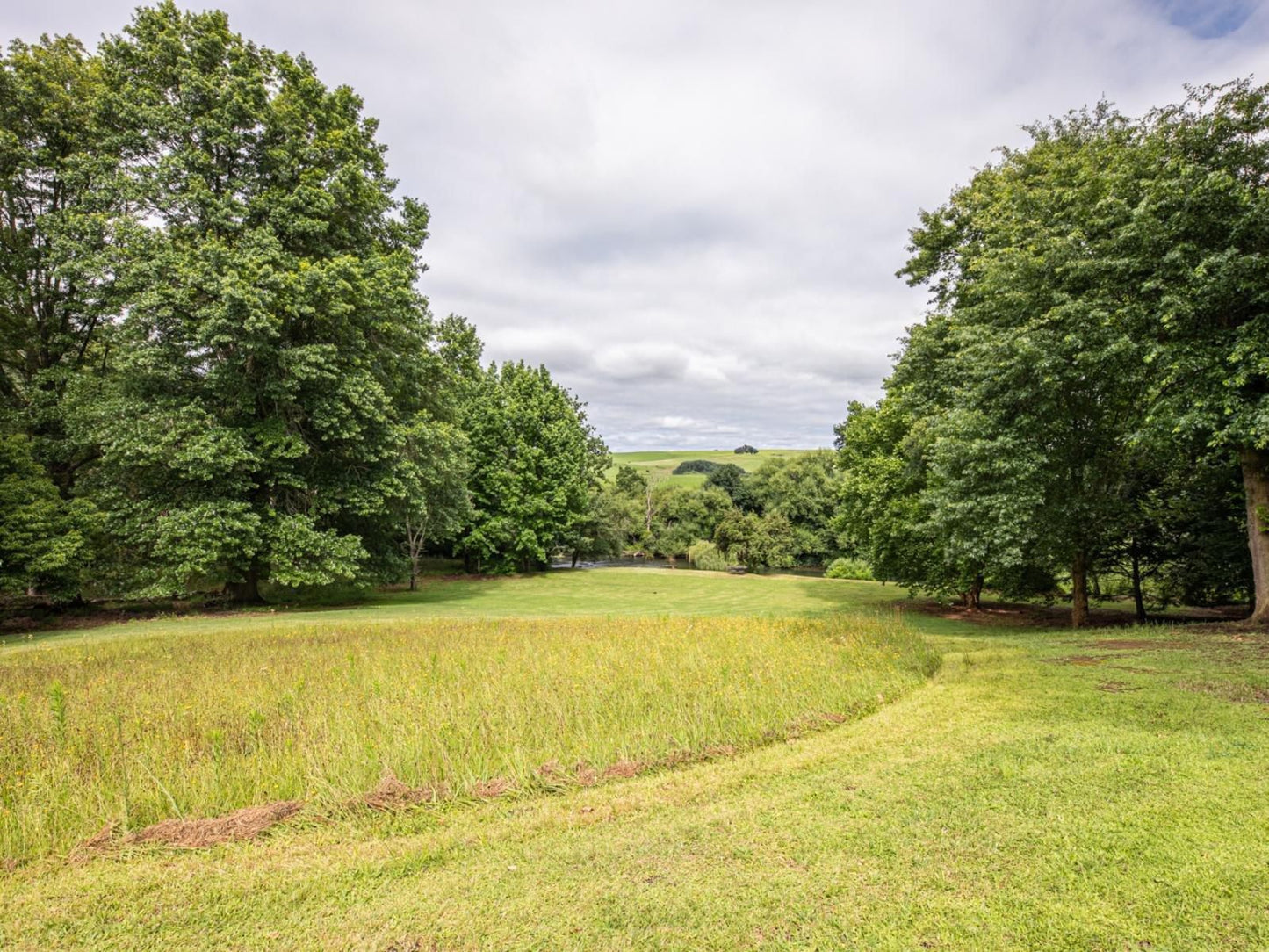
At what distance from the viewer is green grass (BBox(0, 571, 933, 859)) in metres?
5.09

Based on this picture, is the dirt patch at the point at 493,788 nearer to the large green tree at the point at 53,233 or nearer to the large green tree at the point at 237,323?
the large green tree at the point at 237,323

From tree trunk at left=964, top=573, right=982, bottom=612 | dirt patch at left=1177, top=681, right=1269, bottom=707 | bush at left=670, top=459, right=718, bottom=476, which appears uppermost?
bush at left=670, top=459, right=718, bottom=476

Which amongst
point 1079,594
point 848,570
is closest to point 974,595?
point 1079,594

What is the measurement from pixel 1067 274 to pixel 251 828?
15.7 meters

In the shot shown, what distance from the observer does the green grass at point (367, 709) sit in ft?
16.7

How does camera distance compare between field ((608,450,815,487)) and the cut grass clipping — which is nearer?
the cut grass clipping

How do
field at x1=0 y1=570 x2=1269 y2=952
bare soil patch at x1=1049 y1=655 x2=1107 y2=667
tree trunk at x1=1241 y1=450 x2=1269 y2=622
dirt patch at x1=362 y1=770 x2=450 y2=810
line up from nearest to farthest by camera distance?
field at x1=0 y1=570 x2=1269 y2=952 → dirt patch at x1=362 y1=770 x2=450 y2=810 → bare soil patch at x1=1049 y1=655 x2=1107 y2=667 → tree trunk at x1=1241 y1=450 x2=1269 y2=622

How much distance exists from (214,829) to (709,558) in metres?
44.9

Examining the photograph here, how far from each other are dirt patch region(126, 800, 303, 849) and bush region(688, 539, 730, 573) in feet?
140

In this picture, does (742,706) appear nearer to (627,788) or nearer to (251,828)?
(627,788)

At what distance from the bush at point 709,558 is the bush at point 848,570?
29.0 ft

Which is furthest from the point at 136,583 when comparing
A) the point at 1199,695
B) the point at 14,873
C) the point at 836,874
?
the point at 1199,695

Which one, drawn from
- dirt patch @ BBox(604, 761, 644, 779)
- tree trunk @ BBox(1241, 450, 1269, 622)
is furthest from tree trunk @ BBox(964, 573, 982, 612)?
dirt patch @ BBox(604, 761, 644, 779)

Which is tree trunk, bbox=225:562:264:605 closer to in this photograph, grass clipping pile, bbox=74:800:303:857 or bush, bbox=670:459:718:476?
grass clipping pile, bbox=74:800:303:857
